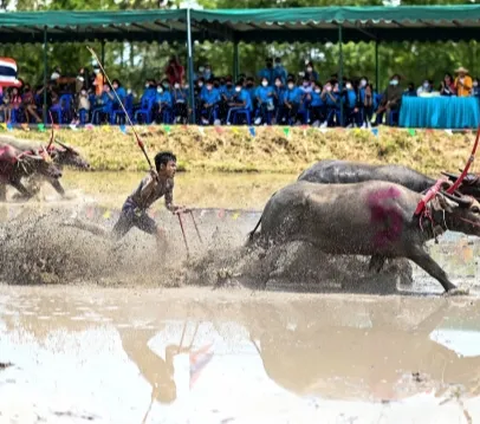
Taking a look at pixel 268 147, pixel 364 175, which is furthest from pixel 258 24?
pixel 364 175

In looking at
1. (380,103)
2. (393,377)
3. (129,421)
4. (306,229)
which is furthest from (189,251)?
(380,103)

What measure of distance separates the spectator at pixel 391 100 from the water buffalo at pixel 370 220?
1604cm

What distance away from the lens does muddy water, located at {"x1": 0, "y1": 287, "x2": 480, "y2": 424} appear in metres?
6.89

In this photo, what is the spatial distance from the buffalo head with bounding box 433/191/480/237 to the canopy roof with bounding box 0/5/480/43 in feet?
47.9

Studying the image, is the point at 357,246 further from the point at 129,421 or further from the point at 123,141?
the point at 123,141

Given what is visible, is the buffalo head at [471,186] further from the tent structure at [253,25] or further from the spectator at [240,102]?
the spectator at [240,102]

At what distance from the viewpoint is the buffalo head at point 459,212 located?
11055 millimetres

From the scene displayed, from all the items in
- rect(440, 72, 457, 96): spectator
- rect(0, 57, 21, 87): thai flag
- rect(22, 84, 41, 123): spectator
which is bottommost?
rect(22, 84, 41, 123): spectator

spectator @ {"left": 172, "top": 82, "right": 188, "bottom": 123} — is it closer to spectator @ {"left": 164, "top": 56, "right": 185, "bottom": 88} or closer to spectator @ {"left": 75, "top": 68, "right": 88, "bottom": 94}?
spectator @ {"left": 164, "top": 56, "right": 185, "bottom": 88}

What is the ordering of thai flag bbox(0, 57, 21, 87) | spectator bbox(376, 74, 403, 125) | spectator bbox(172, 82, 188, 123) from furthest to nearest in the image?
spectator bbox(172, 82, 188, 123)
spectator bbox(376, 74, 403, 125)
thai flag bbox(0, 57, 21, 87)

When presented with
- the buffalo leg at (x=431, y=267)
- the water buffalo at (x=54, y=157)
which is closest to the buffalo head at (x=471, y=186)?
the buffalo leg at (x=431, y=267)

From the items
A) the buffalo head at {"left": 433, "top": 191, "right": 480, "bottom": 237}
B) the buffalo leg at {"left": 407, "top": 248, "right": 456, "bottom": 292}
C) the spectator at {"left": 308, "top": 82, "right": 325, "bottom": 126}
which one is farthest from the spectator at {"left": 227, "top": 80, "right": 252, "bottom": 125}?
the buffalo leg at {"left": 407, "top": 248, "right": 456, "bottom": 292}

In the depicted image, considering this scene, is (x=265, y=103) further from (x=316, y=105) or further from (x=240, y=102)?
(x=316, y=105)

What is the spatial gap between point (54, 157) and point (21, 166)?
1.26 metres
